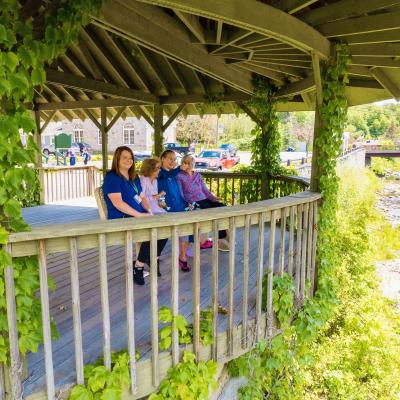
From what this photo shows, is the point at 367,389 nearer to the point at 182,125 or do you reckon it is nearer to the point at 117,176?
the point at 117,176

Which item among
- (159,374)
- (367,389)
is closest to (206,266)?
(159,374)

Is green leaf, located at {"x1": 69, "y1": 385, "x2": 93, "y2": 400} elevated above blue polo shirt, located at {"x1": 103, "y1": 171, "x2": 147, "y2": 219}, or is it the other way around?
blue polo shirt, located at {"x1": 103, "y1": 171, "x2": 147, "y2": 219}

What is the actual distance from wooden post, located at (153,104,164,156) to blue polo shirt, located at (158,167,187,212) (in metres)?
4.39

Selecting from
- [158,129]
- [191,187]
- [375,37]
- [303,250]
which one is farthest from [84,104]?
[303,250]

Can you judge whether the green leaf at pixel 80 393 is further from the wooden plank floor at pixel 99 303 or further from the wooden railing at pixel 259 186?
the wooden railing at pixel 259 186

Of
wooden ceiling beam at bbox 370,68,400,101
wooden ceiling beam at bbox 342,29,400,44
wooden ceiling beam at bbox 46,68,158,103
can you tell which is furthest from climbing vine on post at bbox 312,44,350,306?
wooden ceiling beam at bbox 46,68,158,103

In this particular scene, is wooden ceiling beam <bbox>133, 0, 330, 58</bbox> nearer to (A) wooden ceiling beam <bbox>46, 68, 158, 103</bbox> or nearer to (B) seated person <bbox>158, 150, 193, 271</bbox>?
(B) seated person <bbox>158, 150, 193, 271</bbox>

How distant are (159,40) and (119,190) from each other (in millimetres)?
2088

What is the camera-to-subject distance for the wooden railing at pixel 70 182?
11585mm

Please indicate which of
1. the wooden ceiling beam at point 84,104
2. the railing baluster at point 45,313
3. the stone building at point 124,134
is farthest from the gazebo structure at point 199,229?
the stone building at point 124,134

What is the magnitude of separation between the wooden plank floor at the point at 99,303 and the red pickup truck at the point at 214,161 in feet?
62.2

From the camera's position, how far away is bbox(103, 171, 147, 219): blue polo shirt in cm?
345

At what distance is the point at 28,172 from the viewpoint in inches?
81.1

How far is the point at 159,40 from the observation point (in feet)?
14.6
